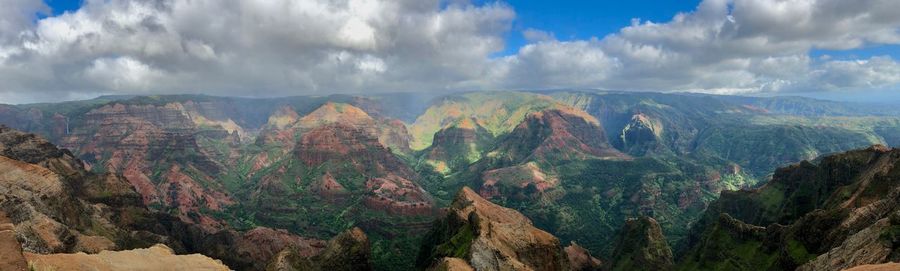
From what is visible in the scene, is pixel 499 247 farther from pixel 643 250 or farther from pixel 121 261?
pixel 121 261

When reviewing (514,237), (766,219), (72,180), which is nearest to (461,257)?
(514,237)

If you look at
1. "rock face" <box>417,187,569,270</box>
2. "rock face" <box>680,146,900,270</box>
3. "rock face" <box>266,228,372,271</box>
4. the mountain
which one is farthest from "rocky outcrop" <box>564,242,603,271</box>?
the mountain

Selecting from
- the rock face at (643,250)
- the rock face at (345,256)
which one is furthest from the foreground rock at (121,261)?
the rock face at (643,250)

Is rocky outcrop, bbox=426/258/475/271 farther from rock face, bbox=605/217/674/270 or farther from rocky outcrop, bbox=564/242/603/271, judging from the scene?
rock face, bbox=605/217/674/270

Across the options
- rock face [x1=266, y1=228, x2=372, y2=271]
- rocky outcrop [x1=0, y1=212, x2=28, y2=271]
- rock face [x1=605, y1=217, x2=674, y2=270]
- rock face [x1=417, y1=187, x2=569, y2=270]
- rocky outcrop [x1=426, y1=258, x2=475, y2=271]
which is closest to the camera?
rocky outcrop [x1=0, y1=212, x2=28, y2=271]

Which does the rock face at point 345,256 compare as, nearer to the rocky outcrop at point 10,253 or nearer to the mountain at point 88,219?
the mountain at point 88,219

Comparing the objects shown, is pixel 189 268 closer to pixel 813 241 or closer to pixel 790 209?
pixel 813 241
